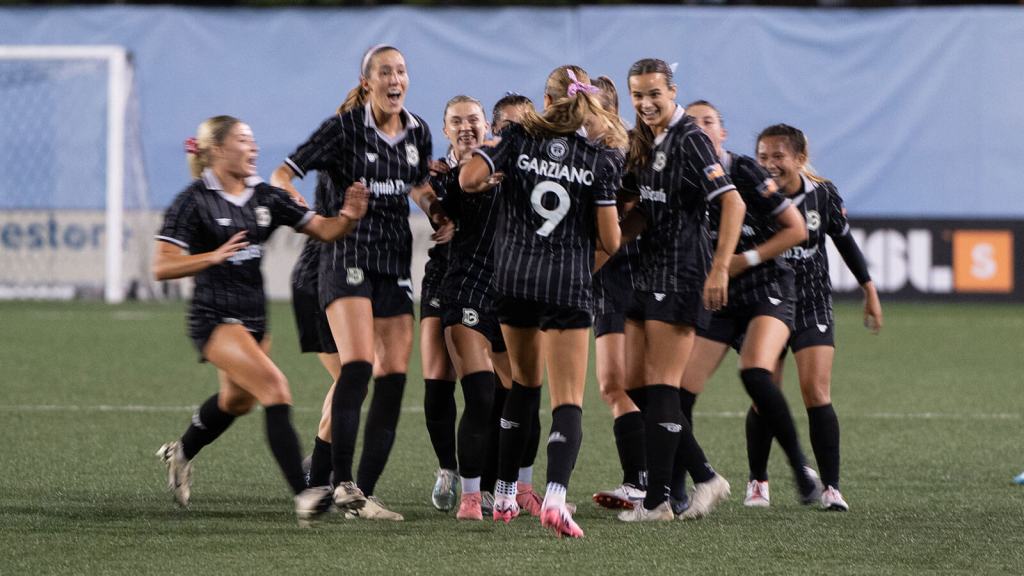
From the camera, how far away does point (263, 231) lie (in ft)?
18.0

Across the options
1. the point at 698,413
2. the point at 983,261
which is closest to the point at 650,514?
the point at 698,413

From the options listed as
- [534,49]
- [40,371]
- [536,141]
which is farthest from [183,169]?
[536,141]

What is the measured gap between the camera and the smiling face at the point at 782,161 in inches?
239

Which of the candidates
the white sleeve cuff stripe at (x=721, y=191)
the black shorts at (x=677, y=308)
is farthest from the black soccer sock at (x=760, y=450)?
the white sleeve cuff stripe at (x=721, y=191)

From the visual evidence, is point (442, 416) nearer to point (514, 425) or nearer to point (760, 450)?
point (514, 425)

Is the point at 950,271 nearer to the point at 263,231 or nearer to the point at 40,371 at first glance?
the point at 40,371

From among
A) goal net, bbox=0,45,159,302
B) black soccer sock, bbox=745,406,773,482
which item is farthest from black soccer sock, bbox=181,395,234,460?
goal net, bbox=0,45,159,302

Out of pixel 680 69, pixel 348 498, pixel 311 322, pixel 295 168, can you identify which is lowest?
pixel 348 498

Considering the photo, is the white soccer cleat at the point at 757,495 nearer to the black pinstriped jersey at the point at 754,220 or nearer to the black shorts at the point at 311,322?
the black pinstriped jersey at the point at 754,220

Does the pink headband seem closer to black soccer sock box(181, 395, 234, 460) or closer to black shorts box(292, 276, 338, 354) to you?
black shorts box(292, 276, 338, 354)

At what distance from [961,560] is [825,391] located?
4.59 ft

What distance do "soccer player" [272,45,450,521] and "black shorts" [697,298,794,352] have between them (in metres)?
1.24

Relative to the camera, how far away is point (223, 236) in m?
5.40

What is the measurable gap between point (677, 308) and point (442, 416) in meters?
1.04
